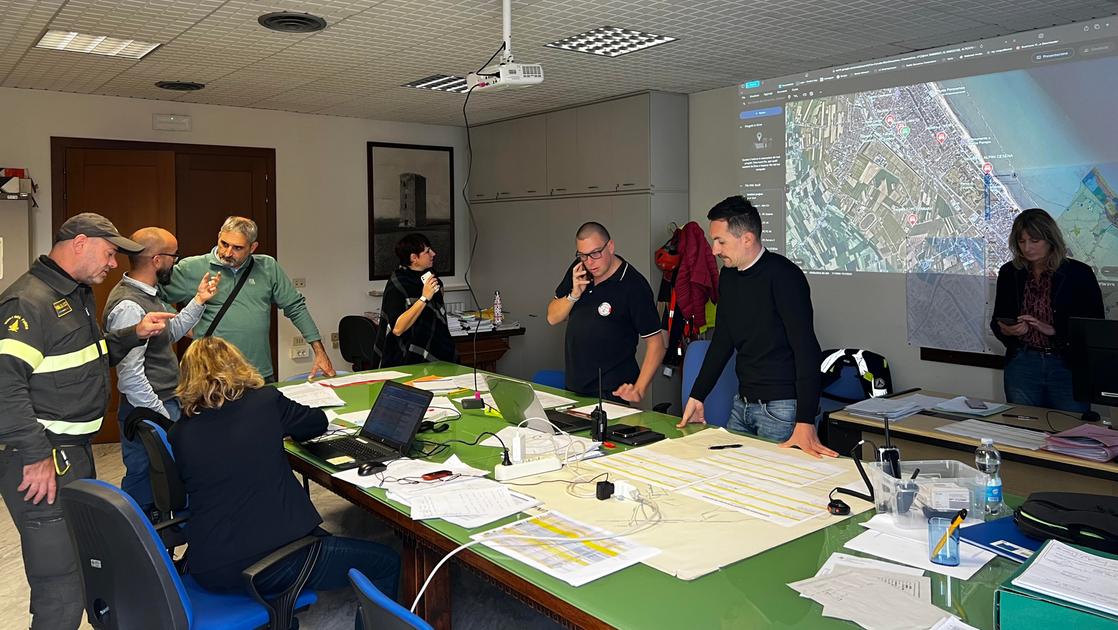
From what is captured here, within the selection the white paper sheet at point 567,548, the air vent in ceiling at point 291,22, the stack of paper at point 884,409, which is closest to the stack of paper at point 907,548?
the white paper sheet at point 567,548

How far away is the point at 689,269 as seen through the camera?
5.80 m

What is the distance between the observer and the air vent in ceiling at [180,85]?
5.55m

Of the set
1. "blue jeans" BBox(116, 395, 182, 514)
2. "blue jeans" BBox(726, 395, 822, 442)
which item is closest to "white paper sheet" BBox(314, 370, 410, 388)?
"blue jeans" BBox(116, 395, 182, 514)

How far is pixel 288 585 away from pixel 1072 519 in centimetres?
211

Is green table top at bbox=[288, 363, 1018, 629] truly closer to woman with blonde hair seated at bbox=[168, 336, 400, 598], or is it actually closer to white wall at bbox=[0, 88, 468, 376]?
woman with blonde hair seated at bbox=[168, 336, 400, 598]

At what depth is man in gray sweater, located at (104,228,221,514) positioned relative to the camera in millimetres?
3418

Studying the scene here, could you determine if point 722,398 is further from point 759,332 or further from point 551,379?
point 551,379

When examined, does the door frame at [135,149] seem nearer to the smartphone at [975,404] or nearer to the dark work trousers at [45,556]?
the dark work trousers at [45,556]

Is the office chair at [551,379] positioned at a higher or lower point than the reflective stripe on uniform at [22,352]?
lower

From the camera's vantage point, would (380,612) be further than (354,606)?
No

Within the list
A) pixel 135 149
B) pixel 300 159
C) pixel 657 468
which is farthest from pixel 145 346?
pixel 300 159

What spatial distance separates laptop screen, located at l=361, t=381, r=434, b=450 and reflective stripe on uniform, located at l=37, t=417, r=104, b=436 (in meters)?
0.93

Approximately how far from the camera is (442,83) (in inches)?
224

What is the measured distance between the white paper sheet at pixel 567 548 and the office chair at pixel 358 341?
13.3 feet
